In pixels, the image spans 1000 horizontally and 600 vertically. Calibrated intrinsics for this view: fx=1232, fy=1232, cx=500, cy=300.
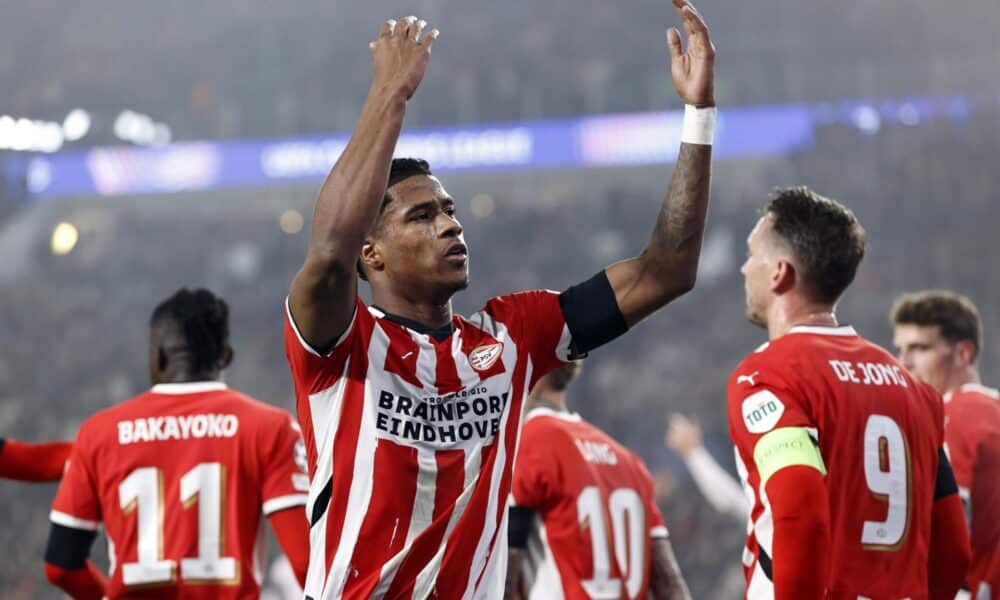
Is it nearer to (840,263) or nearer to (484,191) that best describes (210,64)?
(484,191)

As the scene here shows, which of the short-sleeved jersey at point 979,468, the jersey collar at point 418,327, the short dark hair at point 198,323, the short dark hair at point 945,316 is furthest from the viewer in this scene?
the short dark hair at point 945,316

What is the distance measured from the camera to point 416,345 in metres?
2.82

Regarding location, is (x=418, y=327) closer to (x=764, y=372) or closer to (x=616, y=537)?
(x=764, y=372)

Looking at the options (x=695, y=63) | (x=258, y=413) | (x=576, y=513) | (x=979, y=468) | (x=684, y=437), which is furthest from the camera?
(x=684, y=437)

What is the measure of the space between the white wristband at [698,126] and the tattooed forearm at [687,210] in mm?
16

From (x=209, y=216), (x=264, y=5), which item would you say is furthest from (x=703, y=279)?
(x=264, y=5)

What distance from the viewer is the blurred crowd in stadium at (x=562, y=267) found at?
17828 mm

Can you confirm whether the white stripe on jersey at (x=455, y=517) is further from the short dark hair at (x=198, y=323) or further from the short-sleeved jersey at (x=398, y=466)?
the short dark hair at (x=198, y=323)

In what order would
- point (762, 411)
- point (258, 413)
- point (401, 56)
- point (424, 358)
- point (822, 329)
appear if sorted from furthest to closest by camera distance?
point (258, 413)
point (822, 329)
point (762, 411)
point (424, 358)
point (401, 56)

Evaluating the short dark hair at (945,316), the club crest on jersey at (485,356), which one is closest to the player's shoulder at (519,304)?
the club crest on jersey at (485,356)

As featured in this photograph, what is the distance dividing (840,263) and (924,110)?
64.9 feet

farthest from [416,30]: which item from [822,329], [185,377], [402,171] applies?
[185,377]

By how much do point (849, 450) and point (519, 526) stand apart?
1.78m

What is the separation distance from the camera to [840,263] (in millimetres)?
3299
